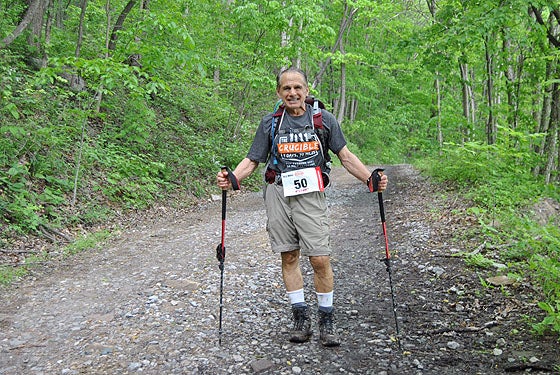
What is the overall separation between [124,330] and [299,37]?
467 inches

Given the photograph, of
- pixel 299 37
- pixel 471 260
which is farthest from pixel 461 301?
pixel 299 37

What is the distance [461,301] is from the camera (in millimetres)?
4570

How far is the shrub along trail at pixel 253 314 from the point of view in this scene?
11.5 ft

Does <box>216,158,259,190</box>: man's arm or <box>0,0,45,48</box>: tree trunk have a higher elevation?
<box>0,0,45,48</box>: tree trunk

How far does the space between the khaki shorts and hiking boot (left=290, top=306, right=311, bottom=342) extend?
0.56 meters

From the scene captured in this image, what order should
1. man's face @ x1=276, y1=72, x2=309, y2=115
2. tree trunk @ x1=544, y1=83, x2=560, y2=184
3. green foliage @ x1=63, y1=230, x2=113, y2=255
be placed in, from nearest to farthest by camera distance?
man's face @ x1=276, y1=72, x2=309, y2=115
green foliage @ x1=63, y1=230, x2=113, y2=255
tree trunk @ x1=544, y1=83, x2=560, y2=184

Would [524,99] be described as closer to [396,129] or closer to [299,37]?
[299,37]

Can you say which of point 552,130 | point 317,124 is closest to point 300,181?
point 317,124

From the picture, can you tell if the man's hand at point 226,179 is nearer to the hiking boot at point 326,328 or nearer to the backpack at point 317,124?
the backpack at point 317,124

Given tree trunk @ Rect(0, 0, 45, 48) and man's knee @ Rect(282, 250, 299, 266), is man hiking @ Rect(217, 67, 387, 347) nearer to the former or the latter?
man's knee @ Rect(282, 250, 299, 266)

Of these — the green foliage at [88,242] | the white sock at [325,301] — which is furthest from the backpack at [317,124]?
the green foliage at [88,242]

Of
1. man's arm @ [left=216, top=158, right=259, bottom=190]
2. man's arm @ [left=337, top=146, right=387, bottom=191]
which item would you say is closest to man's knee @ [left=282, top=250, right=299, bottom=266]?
man's arm @ [left=216, top=158, right=259, bottom=190]

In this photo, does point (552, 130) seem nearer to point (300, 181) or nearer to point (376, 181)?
point (376, 181)

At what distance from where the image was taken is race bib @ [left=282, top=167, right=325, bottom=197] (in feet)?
12.5
